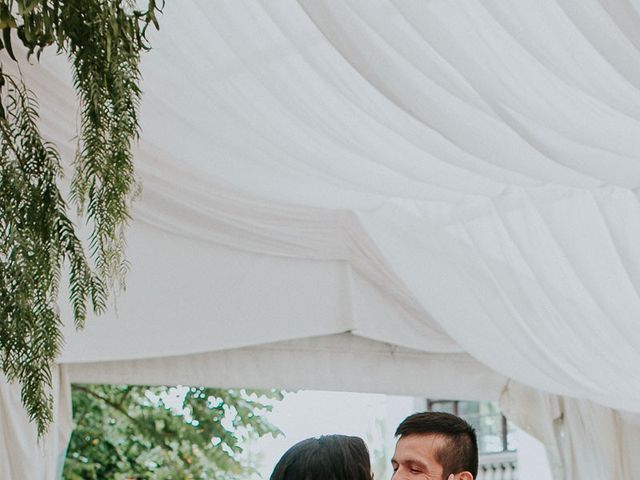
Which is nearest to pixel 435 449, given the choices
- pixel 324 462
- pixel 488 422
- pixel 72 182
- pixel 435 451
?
pixel 435 451

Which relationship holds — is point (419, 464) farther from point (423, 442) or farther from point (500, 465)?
point (500, 465)

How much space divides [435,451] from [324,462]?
15.2 inches

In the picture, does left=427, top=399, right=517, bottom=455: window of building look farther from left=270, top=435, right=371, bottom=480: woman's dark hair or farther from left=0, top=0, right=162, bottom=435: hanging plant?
left=270, top=435, right=371, bottom=480: woman's dark hair

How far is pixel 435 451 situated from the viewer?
2121mm

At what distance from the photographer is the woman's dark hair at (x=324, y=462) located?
1776mm

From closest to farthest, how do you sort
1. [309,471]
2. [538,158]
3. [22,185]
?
[309,471], [22,185], [538,158]

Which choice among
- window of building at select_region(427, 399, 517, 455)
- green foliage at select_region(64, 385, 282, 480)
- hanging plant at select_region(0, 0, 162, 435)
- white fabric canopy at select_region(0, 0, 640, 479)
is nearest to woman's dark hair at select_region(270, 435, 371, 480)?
hanging plant at select_region(0, 0, 162, 435)

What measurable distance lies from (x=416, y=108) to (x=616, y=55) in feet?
2.02

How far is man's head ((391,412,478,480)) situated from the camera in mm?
2115

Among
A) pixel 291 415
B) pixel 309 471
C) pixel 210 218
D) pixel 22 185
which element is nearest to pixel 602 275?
pixel 210 218

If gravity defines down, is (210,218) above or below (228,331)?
above

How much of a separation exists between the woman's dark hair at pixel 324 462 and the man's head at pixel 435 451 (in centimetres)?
27

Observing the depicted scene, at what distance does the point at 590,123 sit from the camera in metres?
3.19

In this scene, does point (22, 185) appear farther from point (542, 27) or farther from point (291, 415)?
point (291, 415)
